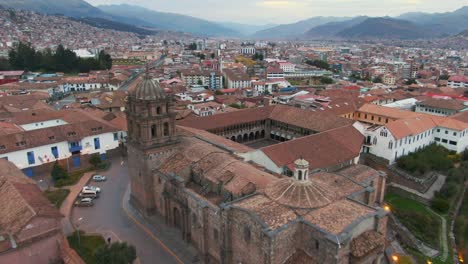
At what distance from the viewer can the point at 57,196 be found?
139 feet

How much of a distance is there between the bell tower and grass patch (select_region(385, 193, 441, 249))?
28609mm

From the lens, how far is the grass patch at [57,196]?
40984mm

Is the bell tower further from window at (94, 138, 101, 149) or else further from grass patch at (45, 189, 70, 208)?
window at (94, 138, 101, 149)

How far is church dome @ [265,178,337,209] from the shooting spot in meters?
25.2

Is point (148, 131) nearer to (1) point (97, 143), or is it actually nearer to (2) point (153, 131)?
(2) point (153, 131)

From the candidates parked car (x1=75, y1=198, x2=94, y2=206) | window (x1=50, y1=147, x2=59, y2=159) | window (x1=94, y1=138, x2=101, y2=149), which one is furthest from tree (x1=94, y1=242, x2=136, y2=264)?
window (x1=94, y1=138, x2=101, y2=149)

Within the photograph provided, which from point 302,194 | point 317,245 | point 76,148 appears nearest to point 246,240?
point 317,245

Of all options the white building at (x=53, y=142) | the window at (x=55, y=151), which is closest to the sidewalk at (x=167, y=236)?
the white building at (x=53, y=142)

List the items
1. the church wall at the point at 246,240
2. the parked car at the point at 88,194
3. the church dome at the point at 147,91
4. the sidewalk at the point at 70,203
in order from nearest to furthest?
the church wall at the point at 246,240 < the church dome at the point at 147,91 < the sidewalk at the point at 70,203 < the parked car at the point at 88,194

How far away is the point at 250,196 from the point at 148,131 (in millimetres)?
13693

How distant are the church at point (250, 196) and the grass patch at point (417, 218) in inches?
158

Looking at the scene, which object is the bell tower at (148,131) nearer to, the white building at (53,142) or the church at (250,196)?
the church at (250,196)

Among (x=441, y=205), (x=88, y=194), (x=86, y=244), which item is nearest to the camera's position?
(x=86, y=244)

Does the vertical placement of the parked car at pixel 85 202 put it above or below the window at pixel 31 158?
below
